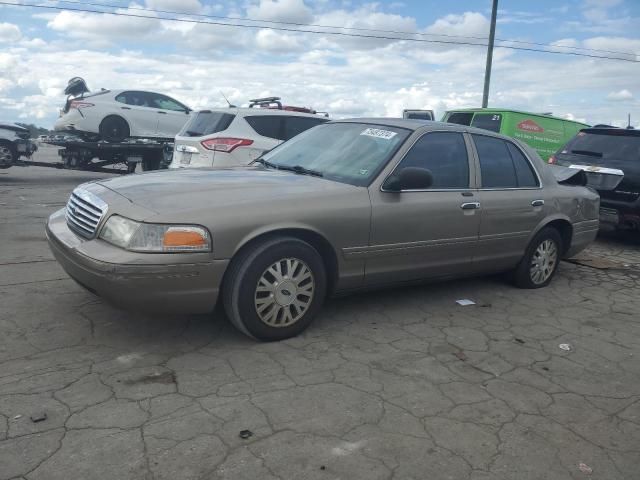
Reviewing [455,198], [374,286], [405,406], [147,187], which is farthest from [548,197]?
[147,187]

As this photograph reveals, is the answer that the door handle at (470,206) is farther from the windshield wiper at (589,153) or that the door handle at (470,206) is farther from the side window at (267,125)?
the side window at (267,125)

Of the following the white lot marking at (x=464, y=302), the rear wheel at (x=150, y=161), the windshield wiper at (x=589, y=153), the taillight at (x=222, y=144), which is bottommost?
the white lot marking at (x=464, y=302)

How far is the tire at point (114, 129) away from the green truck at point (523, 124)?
7182 mm

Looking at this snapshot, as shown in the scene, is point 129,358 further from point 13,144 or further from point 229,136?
point 13,144

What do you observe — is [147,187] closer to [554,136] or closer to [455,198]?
[455,198]

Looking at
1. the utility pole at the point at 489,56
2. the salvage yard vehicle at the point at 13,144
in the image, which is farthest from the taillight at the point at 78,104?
the utility pole at the point at 489,56

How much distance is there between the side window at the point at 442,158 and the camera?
4539 mm

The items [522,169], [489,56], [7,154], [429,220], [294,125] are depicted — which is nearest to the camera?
[429,220]

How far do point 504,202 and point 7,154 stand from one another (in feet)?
36.0

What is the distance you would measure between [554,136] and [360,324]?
416 inches

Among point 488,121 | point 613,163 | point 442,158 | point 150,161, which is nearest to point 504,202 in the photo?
point 442,158

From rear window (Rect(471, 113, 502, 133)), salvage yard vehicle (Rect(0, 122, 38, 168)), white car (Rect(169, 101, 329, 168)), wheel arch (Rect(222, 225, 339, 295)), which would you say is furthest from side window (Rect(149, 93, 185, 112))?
wheel arch (Rect(222, 225, 339, 295))

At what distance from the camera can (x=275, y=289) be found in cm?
374

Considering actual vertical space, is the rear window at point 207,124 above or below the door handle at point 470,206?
above
